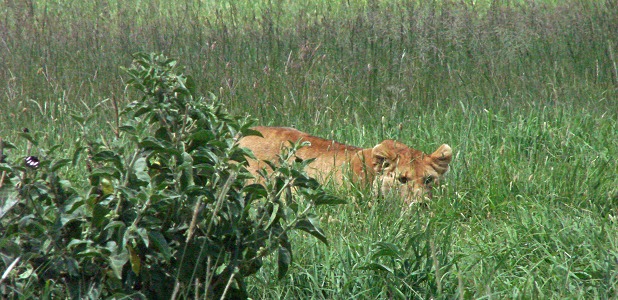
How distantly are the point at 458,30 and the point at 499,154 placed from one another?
283cm

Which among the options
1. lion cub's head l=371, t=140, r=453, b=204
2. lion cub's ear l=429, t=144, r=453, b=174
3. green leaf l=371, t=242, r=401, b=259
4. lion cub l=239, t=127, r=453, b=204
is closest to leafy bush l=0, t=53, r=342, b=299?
green leaf l=371, t=242, r=401, b=259

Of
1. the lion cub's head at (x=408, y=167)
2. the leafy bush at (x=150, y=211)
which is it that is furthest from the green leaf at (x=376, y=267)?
the lion cub's head at (x=408, y=167)

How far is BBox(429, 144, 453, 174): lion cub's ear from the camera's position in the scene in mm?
4672

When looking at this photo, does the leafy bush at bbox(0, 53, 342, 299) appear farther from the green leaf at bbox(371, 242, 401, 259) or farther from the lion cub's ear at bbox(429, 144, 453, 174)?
the lion cub's ear at bbox(429, 144, 453, 174)

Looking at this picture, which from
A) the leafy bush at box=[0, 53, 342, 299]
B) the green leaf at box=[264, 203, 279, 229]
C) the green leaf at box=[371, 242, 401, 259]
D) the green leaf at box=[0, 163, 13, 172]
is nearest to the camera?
the green leaf at box=[0, 163, 13, 172]

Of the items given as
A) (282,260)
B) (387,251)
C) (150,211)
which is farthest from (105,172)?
(387,251)

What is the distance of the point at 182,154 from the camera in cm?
257

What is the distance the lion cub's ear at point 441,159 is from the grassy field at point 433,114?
9 centimetres

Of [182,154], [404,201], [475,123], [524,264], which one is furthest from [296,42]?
[182,154]

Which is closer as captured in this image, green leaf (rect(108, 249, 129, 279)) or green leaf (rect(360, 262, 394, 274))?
green leaf (rect(108, 249, 129, 279))

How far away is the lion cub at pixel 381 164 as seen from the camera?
15.1 ft

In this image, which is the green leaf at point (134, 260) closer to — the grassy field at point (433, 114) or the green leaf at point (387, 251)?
the grassy field at point (433, 114)

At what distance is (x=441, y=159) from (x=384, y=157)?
12.7 inches

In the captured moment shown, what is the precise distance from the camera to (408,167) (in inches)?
184
